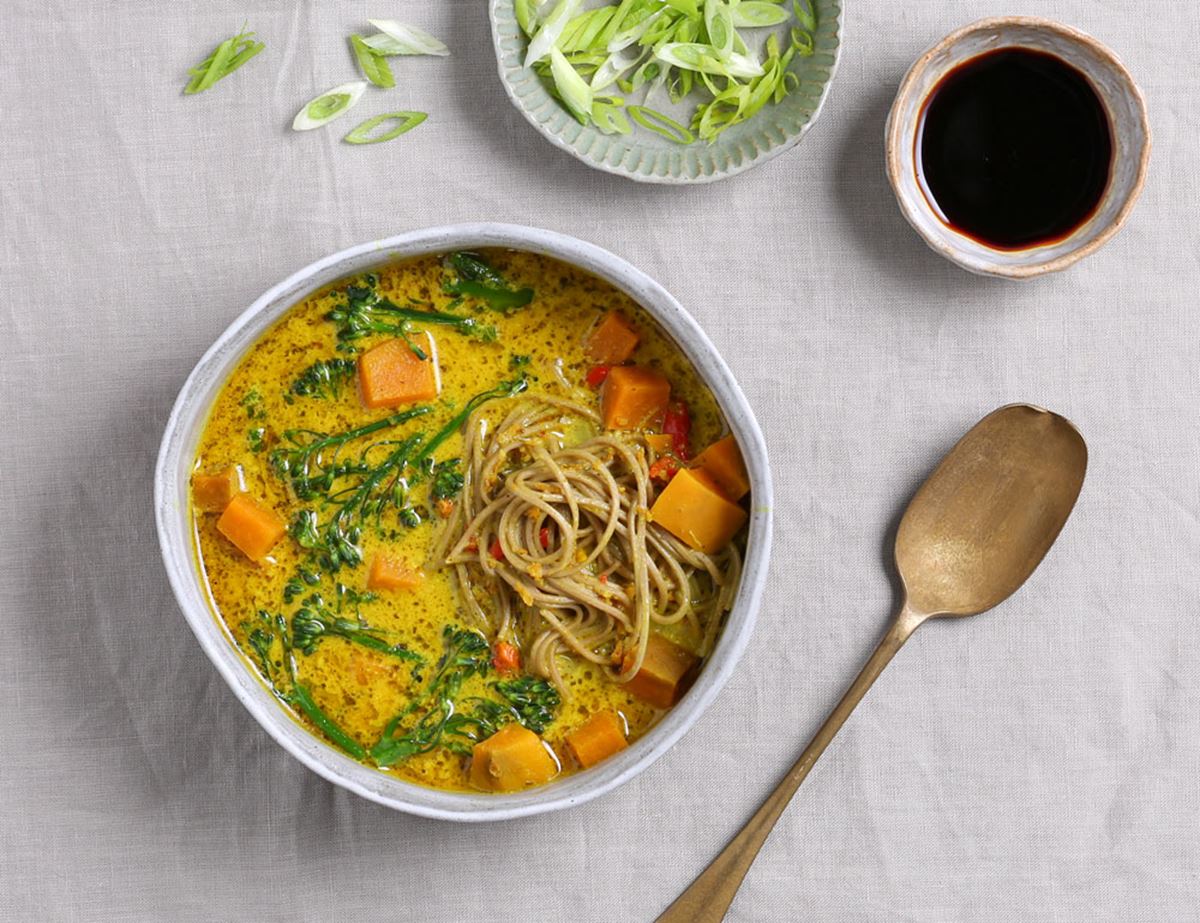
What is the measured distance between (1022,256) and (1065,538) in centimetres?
67

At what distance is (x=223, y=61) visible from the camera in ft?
8.46

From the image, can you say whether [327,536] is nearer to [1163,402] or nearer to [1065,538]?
[1065,538]

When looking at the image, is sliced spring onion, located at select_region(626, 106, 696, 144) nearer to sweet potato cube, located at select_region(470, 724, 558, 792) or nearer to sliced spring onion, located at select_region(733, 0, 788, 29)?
sliced spring onion, located at select_region(733, 0, 788, 29)

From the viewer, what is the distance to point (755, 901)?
263cm

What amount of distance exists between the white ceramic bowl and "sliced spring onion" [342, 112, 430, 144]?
17.4 inches

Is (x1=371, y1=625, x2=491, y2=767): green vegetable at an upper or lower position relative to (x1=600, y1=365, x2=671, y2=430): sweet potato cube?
lower

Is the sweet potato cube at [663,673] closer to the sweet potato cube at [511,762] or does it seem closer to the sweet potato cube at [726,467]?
the sweet potato cube at [511,762]

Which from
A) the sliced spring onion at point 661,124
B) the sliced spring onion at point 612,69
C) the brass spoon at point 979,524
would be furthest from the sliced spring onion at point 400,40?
the brass spoon at point 979,524

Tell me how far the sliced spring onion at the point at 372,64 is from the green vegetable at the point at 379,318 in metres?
0.53

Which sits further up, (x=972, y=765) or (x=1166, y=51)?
(x=1166, y=51)

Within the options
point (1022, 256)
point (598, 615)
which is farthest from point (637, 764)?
point (1022, 256)

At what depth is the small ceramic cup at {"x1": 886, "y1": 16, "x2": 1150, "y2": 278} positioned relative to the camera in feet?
8.02

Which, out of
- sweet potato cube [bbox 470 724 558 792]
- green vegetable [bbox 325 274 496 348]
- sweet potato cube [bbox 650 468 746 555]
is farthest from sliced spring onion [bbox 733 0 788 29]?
sweet potato cube [bbox 470 724 558 792]

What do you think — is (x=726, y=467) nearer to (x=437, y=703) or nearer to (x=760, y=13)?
(x=437, y=703)
